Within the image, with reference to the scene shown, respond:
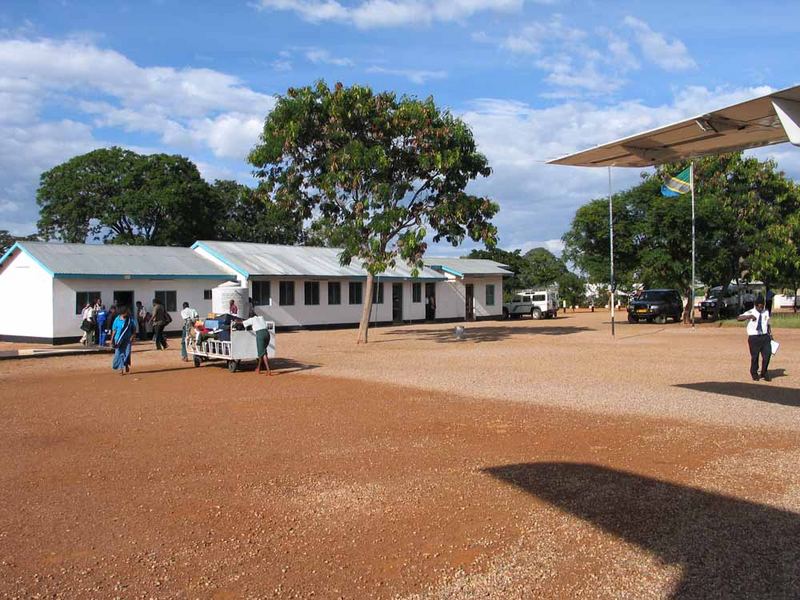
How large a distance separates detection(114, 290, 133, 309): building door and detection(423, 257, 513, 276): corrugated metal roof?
18734mm

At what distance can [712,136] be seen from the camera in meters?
7.27

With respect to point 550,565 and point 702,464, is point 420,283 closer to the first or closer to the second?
point 702,464

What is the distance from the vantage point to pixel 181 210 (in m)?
49.5

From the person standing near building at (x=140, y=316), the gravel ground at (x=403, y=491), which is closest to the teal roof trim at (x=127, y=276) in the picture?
the person standing near building at (x=140, y=316)

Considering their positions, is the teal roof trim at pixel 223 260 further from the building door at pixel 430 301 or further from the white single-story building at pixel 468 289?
the white single-story building at pixel 468 289

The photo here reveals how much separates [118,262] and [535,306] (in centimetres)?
2523

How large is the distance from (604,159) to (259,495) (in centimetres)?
496

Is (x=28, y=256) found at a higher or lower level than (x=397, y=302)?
higher

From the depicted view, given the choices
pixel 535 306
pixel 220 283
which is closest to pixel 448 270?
pixel 535 306

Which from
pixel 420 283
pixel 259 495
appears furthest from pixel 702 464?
pixel 420 283

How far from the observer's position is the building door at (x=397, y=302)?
128 feet

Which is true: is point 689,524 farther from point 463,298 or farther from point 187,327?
point 463,298

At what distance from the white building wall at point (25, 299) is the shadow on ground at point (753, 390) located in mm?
21680

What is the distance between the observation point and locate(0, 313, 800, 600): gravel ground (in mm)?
4641
